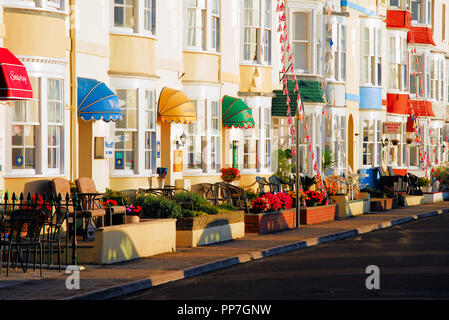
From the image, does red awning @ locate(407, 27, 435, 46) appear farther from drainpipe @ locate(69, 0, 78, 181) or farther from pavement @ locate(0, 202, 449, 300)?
drainpipe @ locate(69, 0, 78, 181)

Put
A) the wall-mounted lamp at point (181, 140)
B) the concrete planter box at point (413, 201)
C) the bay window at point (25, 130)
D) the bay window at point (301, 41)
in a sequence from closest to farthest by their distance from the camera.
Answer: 1. the bay window at point (25, 130)
2. the wall-mounted lamp at point (181, 140)
3. the bay window at point (301, 41)
4. the concrete planter box at point (413, 201)

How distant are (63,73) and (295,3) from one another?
52.3 feet

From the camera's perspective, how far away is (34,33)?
20.9 meters

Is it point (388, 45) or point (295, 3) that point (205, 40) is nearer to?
point (295, 3)

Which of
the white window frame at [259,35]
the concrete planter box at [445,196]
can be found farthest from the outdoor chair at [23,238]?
the concrete planter box at [445,196]

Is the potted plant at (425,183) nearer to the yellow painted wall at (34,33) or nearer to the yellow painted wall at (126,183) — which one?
the yellow painted wall at (126,183)

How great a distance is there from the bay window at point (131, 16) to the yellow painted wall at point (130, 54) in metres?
0.22

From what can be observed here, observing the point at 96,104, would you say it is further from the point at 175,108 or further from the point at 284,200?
the point at 284,200

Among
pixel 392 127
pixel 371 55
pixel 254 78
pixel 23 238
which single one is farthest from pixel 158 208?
pixel 392 127

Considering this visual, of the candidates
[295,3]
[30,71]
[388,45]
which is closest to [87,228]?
[30,71]

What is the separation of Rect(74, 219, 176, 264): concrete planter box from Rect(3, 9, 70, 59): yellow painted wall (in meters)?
4.18

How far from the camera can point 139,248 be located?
1870 cm

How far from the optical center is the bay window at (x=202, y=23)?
1136 inches
